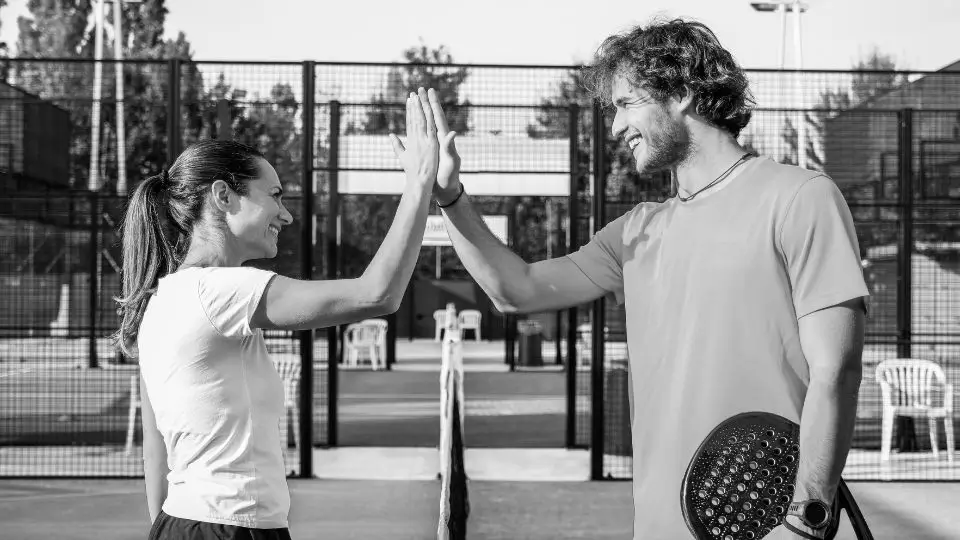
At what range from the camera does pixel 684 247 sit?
2.44 m

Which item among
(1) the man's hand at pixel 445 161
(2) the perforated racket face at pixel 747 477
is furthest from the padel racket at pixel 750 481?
(1) the man's hand at pixel 445 161

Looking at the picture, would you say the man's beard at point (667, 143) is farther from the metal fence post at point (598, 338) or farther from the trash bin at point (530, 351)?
the trash bin at point (530, 351)

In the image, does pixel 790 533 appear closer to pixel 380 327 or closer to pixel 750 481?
pixel 750 481

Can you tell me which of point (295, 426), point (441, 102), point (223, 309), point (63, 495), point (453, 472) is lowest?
point (63, 495)

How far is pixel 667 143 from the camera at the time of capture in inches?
104

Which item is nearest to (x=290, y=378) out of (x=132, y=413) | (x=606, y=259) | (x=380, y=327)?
(x=132, y=413)

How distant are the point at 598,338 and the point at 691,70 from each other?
6.49 metres

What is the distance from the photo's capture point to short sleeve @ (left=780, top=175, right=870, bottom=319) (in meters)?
2.18

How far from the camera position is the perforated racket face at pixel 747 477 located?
2.26 metres

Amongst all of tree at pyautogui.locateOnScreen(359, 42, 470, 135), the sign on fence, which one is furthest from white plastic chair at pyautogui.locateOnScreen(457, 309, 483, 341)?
tree at pyautogui.locateOnScreen(359, 42, 470, 135)

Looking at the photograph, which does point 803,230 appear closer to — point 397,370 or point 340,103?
point 340,103

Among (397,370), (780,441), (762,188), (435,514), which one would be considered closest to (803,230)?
(762,188)

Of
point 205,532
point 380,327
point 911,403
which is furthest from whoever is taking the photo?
point 380,327

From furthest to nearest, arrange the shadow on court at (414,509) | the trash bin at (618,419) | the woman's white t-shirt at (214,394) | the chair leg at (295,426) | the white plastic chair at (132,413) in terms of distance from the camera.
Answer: the trash bin at (618,419)
the chair leg at (295,426)
the white plastic chair at (132,413)
the shadow on court at (414,509)
the woman's white t-shirt at (214,394)
